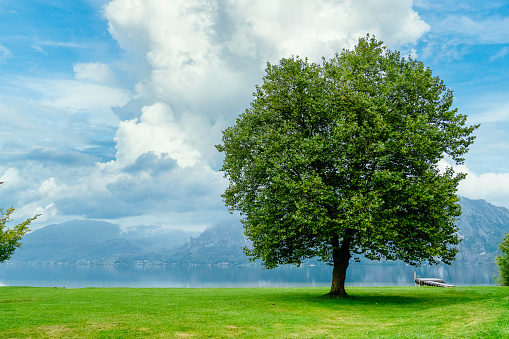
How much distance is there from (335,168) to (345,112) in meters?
5.02

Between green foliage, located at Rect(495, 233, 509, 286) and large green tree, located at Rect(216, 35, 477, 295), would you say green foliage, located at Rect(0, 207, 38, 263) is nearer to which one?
large green tree, located at Rect(216, 35, 477, 295)

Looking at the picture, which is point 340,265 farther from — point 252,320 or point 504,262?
point 504,262

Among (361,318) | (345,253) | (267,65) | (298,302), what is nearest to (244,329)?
(361,318)

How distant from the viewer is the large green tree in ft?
101

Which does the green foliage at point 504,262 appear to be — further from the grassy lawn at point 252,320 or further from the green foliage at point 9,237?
the green foliage at point 9,237

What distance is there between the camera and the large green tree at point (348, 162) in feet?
101

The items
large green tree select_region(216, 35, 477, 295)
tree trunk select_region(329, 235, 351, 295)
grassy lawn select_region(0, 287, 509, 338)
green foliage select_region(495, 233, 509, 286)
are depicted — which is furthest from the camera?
green foliage select_region(495, 233, 509, 286)

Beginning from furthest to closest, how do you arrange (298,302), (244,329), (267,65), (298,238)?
(267,65), (298,238), (298,302), (244,329)

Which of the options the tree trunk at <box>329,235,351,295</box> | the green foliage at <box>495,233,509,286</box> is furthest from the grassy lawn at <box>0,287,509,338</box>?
the green foliage at <box>495,233,509,286</box>

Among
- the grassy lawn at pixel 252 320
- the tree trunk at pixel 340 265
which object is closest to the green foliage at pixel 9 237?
the grassy lawn at pixel 252 320

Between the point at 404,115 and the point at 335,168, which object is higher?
the point at 404,115

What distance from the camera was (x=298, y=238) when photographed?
1409 inches

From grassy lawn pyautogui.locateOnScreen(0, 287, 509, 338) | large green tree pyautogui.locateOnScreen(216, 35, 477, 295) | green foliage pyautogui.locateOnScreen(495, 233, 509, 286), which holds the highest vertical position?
large green tree pyautogui.locateOnScreen(216, 35, 477, 295)

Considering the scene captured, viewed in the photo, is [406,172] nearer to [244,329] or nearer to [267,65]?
[267,65]
